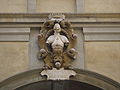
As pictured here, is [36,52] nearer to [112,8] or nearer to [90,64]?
[90,64]

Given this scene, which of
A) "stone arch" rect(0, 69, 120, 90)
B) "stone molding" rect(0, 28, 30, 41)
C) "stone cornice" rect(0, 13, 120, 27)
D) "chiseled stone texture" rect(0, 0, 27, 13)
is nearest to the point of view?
"stone arch" rect(0, 69, 120, 90)

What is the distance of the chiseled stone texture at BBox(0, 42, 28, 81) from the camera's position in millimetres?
9532

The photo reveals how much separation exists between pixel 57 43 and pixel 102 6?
146cm

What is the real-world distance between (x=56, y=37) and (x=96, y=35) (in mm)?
877

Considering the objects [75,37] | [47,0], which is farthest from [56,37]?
[47,0]

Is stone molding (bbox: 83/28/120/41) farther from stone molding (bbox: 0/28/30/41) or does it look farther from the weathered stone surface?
stone molding (bbox: 0/28/30/41)

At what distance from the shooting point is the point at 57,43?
31.3 ft

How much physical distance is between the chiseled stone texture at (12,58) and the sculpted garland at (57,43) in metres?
0.34

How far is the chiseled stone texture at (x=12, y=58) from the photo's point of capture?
953 centimetres

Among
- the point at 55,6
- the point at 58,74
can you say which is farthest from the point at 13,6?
the point at 58,74

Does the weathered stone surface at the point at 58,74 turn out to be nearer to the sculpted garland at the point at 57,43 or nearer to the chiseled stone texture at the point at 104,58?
the sculpted garland at the point at 57,43

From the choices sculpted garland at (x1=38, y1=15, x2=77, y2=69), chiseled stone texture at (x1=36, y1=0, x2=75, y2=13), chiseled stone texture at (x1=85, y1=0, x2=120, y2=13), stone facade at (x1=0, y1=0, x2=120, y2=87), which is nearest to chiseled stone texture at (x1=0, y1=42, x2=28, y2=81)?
stone facade at (x1=0, y1=0, x2=120, y2=87)

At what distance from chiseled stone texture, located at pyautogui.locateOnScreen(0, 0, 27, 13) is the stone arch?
58.1 inches

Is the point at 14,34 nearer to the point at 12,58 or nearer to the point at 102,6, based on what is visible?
the point at 12,58
